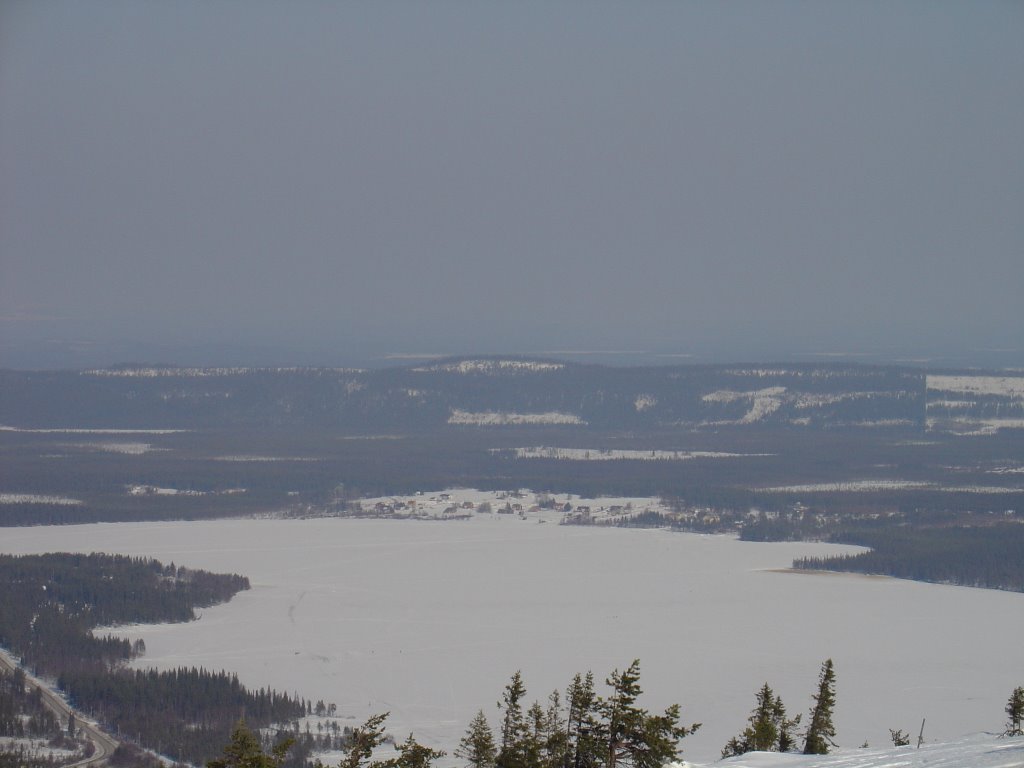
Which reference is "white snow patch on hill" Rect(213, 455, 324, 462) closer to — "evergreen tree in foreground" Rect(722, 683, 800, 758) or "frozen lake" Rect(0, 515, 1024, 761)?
"frozen lake" Rect(0, 515, 1024, 761)

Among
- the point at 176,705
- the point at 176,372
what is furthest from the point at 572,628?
the point at 176,372

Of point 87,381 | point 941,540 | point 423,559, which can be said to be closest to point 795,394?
point 87,381

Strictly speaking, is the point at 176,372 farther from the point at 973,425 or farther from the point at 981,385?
the point at 981,385

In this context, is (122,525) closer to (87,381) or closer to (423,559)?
(423,559)

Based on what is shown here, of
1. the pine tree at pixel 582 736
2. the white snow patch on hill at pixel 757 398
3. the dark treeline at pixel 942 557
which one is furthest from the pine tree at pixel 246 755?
the white snow patch on hill at pixel 757 398

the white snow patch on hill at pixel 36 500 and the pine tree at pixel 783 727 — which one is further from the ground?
the pine tree at pixel 783 727

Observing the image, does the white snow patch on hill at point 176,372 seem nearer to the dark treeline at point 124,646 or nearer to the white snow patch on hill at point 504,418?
the white snow patch on hill at point 504,418
